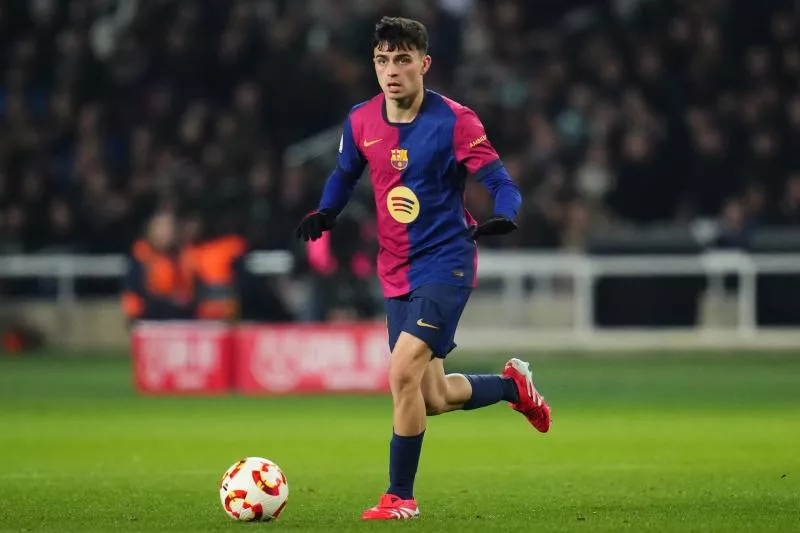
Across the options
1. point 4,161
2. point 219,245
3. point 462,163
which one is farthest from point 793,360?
point 462,163

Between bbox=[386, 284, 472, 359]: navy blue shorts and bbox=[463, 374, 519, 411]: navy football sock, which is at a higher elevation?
bbox=[386, 284, 472, 359]: navy blue shorts

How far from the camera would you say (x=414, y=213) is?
24.5 feet

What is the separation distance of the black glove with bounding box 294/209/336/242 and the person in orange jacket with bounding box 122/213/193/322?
9.22m

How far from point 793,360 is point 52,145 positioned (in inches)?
357

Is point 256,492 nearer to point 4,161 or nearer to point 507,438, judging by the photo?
point 507,438

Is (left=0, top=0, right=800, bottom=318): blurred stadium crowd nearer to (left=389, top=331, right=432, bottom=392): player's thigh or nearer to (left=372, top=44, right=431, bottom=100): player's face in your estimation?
(left=372, top=44, right=431, bottom=100): player's face

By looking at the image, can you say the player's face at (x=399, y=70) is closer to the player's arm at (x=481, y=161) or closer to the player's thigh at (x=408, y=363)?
the player's arm at (x=481, y=161)

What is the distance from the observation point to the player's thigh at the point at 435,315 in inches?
289

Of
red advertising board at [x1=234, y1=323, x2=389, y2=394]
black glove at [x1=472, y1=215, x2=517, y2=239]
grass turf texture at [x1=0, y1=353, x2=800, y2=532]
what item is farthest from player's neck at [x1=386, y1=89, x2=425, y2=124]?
red advertising board at [x1=234, y1=323, x2=389, y2=394]

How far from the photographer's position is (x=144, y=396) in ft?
52.5

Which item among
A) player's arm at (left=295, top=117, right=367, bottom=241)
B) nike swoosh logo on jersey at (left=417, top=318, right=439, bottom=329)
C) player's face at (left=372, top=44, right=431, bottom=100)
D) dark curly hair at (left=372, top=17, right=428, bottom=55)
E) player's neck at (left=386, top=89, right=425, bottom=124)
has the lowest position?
nike swoosh logo on jersey at (left=417, top=318, right=439, bottom=329)

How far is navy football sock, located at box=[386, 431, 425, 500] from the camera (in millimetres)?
7328

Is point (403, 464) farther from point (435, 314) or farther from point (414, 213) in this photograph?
point (414, 213)

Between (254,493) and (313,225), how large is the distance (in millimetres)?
1220
